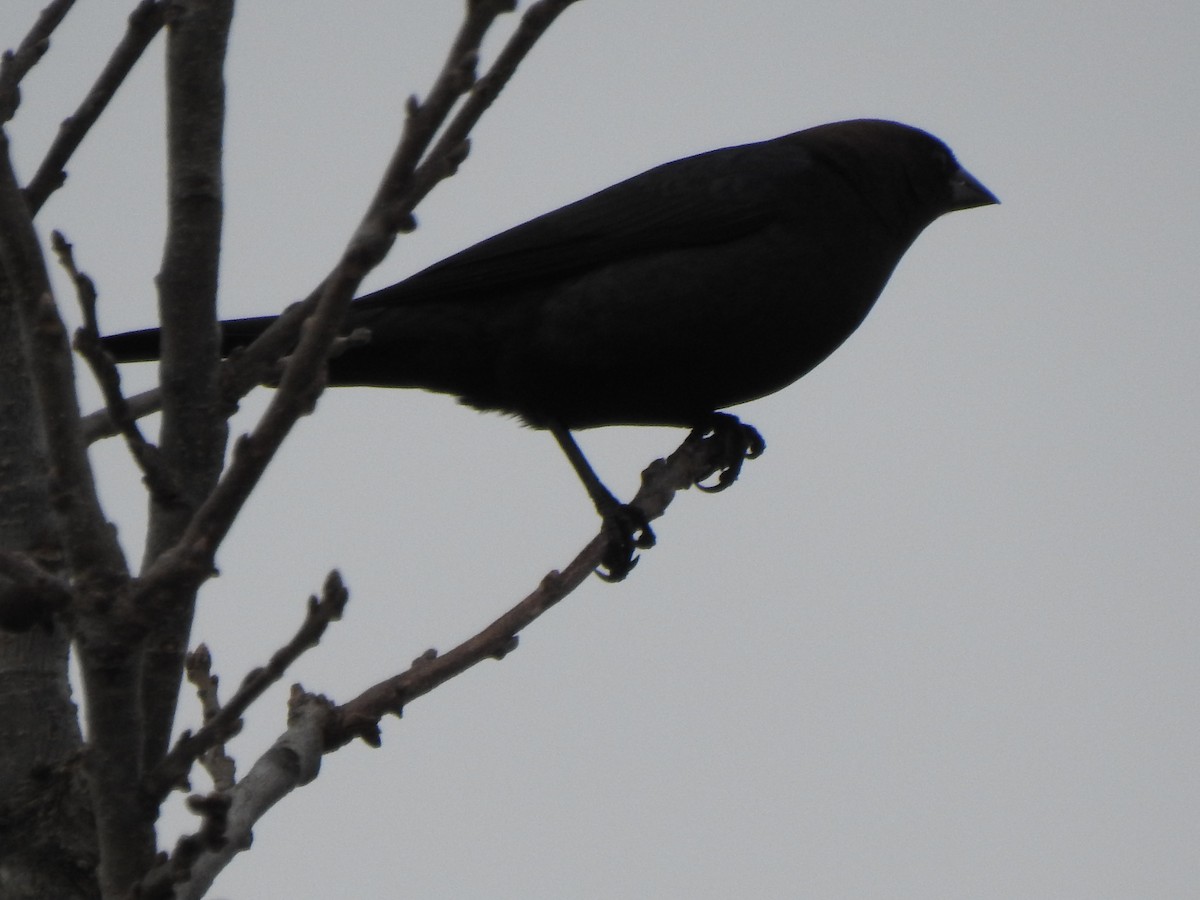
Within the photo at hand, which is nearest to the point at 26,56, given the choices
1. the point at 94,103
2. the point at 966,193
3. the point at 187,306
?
the point at 94,103

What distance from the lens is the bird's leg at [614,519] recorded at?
4184mm

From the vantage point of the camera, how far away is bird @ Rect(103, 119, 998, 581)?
440 cm

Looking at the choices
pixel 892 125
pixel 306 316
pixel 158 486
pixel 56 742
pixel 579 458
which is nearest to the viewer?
pixel 158 486

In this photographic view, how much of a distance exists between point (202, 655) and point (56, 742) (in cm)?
38

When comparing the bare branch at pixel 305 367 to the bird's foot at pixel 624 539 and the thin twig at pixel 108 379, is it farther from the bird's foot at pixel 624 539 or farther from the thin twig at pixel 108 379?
the bird's foot at pixel 624 539

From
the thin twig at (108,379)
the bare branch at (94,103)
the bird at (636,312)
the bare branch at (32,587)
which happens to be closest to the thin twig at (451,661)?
the thin twig at (108,379)

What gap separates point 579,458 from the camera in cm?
459

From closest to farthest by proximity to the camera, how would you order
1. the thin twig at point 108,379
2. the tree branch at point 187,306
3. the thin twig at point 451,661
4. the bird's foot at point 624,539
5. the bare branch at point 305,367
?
1. the bare branch at point 305,367
2. the thin twig at point 108,379
3. the tree branch at point 187,306
4. the thin twig at point 451,661
5. the bird's foot at point 624,539

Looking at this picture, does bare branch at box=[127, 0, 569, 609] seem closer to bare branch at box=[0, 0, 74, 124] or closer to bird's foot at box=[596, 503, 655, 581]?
bare branch at box=[0, 0, 74, 124]

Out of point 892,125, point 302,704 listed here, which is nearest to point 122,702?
point 302,704

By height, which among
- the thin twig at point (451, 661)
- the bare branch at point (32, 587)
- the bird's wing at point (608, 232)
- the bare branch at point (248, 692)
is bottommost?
the bare branch at point (248, 692)

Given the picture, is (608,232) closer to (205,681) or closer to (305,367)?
(205,681)

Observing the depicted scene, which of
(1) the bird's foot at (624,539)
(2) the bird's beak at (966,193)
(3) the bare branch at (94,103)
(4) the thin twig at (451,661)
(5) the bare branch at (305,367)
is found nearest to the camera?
(5) the bare branch at (305,367)

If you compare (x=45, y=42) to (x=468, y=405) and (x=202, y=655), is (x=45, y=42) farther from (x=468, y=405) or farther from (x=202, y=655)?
(x=468, y=405)
